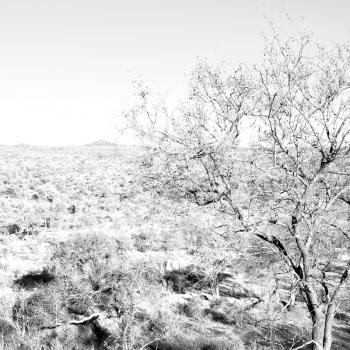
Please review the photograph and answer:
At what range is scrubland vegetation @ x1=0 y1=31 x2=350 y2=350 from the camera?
8508mm

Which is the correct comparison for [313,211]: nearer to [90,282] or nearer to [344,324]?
[344,324]

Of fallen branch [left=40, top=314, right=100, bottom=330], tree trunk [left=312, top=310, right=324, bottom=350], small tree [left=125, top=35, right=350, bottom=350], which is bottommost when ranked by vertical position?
fallen branch [left=40, top=314, right=100, bottom=330]

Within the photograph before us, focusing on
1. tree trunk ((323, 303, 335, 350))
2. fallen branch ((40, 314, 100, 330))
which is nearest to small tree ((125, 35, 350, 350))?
tree trunk ((323, 303, 335, 350))

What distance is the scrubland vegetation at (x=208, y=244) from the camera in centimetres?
851

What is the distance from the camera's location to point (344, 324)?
15.7 m

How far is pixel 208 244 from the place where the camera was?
9.19 metres

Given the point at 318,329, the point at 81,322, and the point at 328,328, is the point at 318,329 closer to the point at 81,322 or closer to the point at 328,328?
the point at 328,328

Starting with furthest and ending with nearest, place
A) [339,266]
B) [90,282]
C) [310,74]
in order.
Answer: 1. [339,266]
2. [90,282]
3. [310,74]

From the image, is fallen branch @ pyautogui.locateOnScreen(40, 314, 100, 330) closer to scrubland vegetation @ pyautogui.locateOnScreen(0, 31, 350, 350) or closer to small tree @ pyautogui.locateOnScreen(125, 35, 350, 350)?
scrubland vegetation @ pyautogui.locateOnScreen(0, 31, 350, 350)

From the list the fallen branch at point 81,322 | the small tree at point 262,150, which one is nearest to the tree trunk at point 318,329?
the small tree at point 262,150

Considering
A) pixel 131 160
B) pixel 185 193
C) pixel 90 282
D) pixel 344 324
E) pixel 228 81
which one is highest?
pixel 228 81

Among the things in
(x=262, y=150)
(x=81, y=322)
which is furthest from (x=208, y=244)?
(x=81, y=322)

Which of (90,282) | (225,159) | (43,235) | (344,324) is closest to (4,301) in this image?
(90,282)

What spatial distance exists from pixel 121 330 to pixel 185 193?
300 inches
